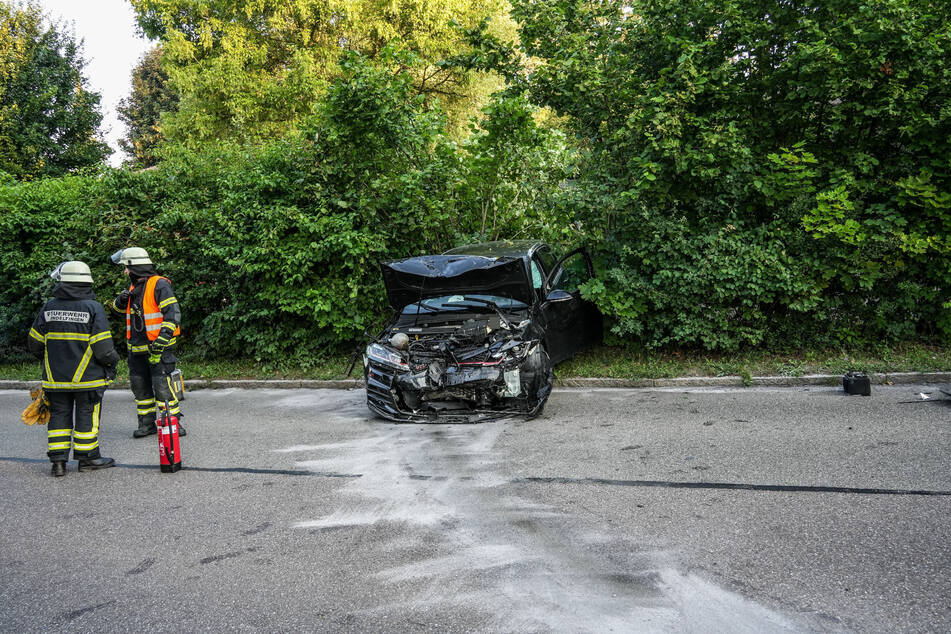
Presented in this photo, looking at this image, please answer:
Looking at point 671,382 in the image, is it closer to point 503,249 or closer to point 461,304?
point 503,249

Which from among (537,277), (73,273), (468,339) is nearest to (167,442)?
(73,273)

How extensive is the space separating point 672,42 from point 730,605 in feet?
26.5

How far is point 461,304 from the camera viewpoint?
7930mm

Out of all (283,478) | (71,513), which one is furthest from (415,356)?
(71,513)

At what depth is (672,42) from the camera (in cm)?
912

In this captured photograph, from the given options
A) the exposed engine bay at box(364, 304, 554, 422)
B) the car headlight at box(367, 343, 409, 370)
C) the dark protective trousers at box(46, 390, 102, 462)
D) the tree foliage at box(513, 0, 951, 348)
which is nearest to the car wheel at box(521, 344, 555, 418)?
the exposed engine bay at box(364, 304, 554, 422)

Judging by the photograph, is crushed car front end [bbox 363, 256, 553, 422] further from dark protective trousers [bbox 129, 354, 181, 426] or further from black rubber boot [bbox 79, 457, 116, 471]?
black rubber boot [bbox 79, 457, 116, 471]

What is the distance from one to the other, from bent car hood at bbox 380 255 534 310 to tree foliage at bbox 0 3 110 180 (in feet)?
59.7

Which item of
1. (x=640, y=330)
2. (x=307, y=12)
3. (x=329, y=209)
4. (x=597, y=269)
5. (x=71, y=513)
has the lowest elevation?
(x=71, y=513)

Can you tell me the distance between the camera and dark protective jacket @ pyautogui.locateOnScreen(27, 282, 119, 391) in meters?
5.95

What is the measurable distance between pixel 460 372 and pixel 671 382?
3.39m

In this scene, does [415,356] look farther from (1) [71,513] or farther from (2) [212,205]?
(2) [212,205]

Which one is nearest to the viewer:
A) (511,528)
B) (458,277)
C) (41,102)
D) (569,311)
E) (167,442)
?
(511,528)

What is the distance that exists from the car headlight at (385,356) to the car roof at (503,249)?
1791mm
